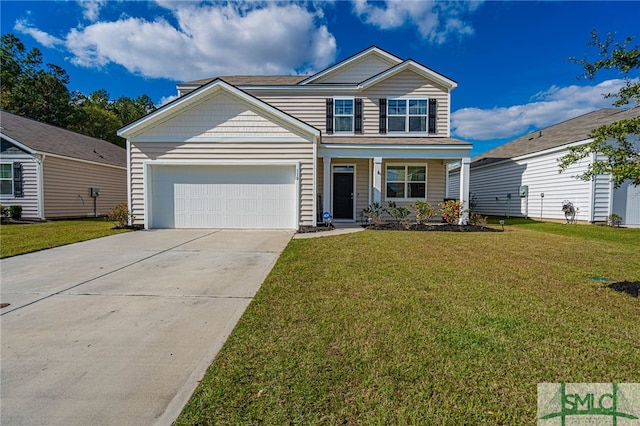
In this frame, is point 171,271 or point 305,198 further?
point 305,198

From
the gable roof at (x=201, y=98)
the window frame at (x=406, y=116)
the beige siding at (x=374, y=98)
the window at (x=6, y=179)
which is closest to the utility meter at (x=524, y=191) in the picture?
the beige siding at (x=374, y=98)

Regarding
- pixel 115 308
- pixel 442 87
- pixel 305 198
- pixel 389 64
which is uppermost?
pixel 389 64

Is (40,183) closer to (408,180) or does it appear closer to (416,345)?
(408,180)

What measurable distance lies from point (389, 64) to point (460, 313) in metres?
13.2

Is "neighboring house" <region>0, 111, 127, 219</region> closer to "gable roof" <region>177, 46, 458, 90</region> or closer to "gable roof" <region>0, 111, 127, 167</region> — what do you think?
"gable roof" <region>0, 111, 127, 167</region>

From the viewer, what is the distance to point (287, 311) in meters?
3.33

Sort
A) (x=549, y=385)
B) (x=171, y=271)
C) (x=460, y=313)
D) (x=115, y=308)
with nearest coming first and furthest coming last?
(x=549, y=385), (x=460, y=313), (x=115, y=308), (x=171, y=271)

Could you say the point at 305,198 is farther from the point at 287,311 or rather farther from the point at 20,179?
the point at 20,179

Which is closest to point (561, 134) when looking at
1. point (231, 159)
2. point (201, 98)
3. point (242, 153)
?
point (242, 153)

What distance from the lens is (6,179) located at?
13320 millimetres

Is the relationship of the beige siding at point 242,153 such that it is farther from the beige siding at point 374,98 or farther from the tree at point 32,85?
the tree at point 32,85

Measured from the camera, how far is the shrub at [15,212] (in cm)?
1258

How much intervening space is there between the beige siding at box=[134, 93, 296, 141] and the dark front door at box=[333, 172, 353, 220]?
11.2 feet

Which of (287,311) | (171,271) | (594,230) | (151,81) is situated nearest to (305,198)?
(171,271)
